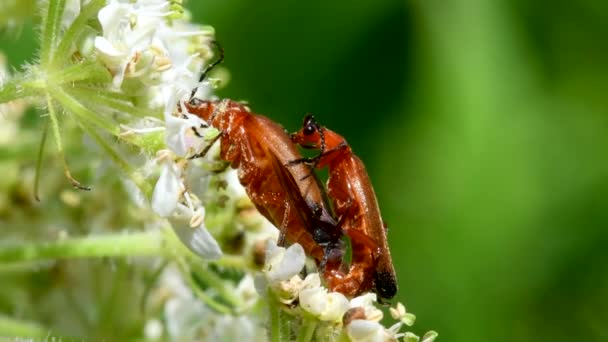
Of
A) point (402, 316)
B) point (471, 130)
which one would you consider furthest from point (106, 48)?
point (471, 130)

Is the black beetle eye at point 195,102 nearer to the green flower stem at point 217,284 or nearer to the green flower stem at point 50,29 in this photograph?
the green flower stem at point 50,29

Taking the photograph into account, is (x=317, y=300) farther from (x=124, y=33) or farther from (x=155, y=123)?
(x=124, y=33)

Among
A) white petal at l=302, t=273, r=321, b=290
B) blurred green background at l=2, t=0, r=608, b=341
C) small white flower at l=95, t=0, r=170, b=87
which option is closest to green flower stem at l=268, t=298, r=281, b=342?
white petal at l=302, t=273, r=321, b=290

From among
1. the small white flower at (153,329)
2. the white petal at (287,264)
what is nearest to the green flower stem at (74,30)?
the white petal at (287,264)

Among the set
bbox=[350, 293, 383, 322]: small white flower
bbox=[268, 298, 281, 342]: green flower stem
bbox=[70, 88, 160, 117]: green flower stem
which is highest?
bbox=[70, 88, 160, 117]: green flower stem

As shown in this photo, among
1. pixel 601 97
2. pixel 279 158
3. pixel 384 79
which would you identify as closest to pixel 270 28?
pixel 384 79

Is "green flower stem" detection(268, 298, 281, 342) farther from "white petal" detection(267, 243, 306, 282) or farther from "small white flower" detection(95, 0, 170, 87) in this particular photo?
"small white flower" detection(95, 0, 170, 87)

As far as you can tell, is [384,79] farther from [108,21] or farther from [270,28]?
[108,21]
